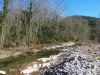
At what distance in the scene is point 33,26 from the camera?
203 feet

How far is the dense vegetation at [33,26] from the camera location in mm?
47125

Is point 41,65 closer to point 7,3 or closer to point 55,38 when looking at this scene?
point 7,3

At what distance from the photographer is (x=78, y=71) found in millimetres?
16828

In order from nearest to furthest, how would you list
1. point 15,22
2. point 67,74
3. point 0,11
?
point 67,74 < point 0,11 < point 15,22

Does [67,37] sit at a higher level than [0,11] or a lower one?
lower

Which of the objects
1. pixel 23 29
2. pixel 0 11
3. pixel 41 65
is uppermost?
pixel 0 11

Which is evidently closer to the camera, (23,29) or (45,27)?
(23,29)

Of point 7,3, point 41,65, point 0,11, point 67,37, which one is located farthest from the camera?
point 67,37

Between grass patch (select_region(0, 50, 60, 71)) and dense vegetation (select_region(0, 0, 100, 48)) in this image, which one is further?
dense vegetation (select_region(0, 0, 100, 48))

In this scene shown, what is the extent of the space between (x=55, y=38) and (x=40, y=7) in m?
10.4

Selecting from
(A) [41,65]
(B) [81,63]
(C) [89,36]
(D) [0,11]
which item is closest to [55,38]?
(D) [0,11]

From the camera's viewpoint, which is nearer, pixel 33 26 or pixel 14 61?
pixel 14 61

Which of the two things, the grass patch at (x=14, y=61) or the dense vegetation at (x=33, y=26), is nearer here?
the grass patch at (x=14, y=61)

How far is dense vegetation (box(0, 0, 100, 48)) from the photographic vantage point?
4712 centimetres
